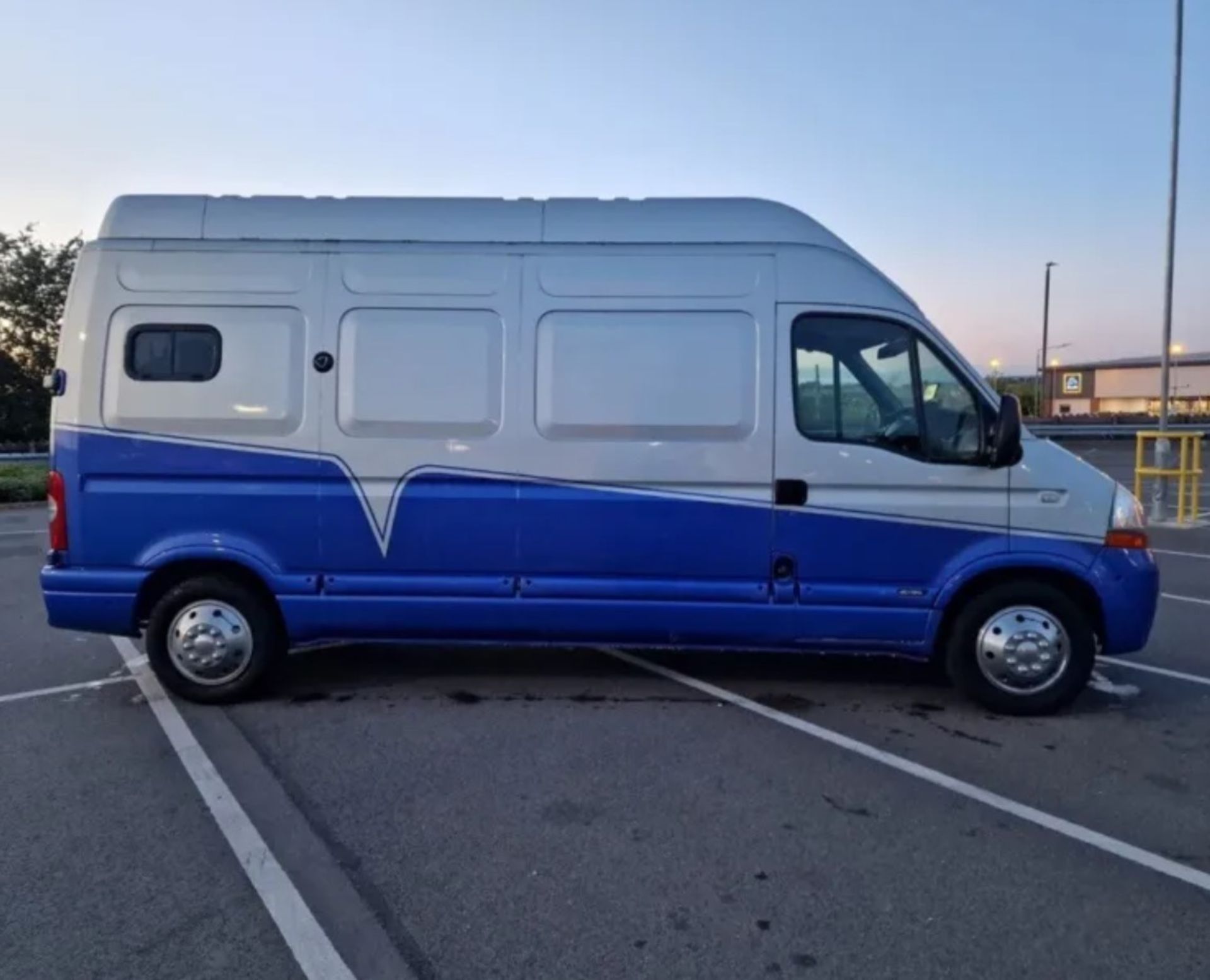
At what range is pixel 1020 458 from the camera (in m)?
5.09

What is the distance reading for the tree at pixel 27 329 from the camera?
34.0m

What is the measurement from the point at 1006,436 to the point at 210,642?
15.0 ft

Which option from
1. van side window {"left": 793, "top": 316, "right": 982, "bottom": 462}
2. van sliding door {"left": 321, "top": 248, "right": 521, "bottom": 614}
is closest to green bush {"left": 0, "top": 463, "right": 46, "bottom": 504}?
van sliding door {"left": 321, "top": 248, "right": 521, "bottom": 614}

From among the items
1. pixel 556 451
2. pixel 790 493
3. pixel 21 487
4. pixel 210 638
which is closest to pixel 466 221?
pixel 556 451

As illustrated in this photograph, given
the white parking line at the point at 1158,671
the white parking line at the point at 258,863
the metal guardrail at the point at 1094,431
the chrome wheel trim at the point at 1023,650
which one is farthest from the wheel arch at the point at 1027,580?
the metal guardrail at the point at 1094,431

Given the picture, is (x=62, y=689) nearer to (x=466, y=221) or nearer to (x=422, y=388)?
(x=422, y=388)

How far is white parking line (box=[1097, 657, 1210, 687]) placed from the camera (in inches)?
238

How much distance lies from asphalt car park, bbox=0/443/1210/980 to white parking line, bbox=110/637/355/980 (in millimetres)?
13

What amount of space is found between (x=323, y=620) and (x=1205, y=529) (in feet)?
45.4

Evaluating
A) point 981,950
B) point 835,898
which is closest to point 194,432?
point 835,898

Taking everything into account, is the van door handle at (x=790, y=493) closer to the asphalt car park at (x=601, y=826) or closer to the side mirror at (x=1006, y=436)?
the side mirror at (x=1006, y=436)

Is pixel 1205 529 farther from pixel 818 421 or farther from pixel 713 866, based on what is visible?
pixel 713 866

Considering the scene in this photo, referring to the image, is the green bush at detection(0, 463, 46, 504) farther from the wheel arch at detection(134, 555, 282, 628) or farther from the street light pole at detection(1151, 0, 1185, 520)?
the street light pole at detection(1151, 0, 1185, 520)

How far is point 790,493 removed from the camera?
5168 mm
